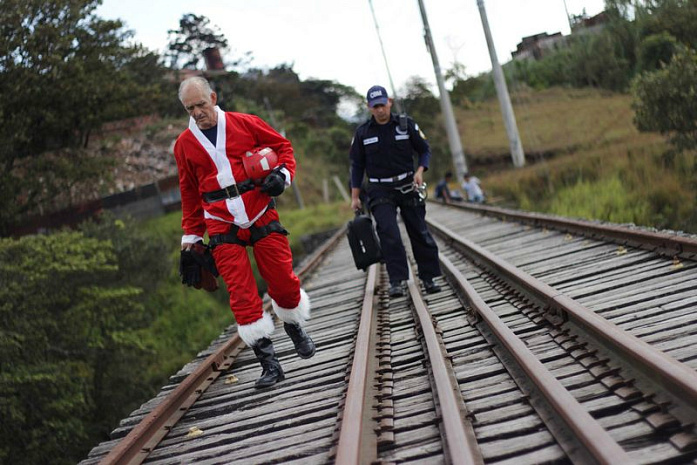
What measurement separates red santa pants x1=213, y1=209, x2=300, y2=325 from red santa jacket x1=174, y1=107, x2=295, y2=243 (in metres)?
0.13

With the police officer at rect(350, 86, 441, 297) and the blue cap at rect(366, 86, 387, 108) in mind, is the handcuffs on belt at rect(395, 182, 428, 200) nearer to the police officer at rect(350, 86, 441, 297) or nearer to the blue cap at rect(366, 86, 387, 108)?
the police officer at rect(350, 86, 441, 297)

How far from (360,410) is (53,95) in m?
22.4

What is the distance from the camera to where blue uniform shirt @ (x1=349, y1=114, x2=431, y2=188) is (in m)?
6.69

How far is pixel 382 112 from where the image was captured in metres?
6.52

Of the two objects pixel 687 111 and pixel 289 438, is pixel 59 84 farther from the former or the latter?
pixel 289 438

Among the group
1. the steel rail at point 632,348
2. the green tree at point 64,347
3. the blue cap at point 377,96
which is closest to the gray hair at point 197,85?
the blue cap at point 377,96

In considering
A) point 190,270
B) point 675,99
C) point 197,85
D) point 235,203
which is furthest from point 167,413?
point 675,99

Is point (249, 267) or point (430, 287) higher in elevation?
point (249, 267)

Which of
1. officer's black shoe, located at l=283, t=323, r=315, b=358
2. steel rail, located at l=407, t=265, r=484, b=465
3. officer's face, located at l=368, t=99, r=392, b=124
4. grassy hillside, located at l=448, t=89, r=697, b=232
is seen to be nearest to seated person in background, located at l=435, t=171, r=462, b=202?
grassy hillside, located at l=448, t=89, r=697, b=232

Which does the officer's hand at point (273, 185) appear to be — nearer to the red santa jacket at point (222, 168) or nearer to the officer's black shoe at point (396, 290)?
the red santa jacket at point (222, 168)

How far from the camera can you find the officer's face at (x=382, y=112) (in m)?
6.44

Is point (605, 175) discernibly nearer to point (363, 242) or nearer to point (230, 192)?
point (363, 242)

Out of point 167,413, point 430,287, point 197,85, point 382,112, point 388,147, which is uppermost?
point 197,85

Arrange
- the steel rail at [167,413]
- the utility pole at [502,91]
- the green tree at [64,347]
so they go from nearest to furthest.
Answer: the steel rail at [167,413]
the green tree at [64,347]
the utility pole at [502,91]
